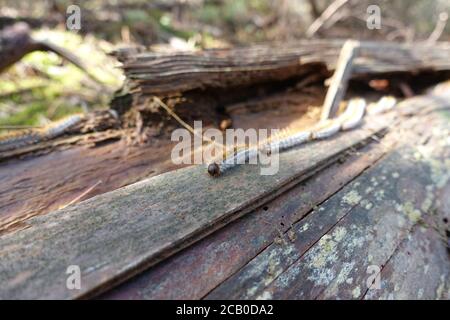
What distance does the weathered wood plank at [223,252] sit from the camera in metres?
1.13

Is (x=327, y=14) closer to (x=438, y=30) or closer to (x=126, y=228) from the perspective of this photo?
(x=438, y=30)

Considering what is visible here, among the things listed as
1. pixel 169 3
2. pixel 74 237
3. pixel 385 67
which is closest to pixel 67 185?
pixel 74 237

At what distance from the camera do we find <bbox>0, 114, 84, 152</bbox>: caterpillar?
202 cm

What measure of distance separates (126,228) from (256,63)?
199cm

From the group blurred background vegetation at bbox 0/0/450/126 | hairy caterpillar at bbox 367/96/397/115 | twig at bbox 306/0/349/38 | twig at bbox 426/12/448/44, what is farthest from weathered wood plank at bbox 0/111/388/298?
twig at bbox 306/0/349/38

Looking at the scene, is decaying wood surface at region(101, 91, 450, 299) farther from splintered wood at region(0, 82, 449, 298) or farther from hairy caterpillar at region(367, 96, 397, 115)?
hairy caterpillar at region(367, 96, 397, 115)

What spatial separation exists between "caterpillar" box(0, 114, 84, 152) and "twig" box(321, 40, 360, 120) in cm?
217

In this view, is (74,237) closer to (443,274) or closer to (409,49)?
(443,274)

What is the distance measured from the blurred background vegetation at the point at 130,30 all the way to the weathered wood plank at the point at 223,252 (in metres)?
1.43
